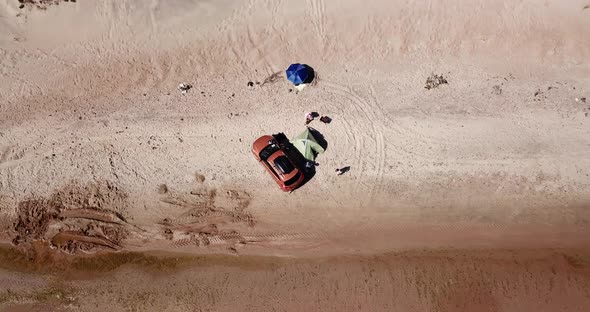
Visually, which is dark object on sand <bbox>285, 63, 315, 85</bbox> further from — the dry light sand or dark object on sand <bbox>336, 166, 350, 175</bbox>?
dark object on sand <bbox>336, 166, 350, 175</bbox>

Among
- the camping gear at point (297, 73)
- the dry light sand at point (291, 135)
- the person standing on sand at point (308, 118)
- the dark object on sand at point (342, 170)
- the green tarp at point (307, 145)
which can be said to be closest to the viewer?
the dry light sand at point (291, 135)

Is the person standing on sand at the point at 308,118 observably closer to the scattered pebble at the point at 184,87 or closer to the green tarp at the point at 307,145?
the green tarp at the point at 307,145

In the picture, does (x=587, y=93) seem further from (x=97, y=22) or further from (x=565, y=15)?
(x=97, y=22)

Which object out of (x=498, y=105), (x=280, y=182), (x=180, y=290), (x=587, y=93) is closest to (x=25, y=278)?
(x=180, y=290)

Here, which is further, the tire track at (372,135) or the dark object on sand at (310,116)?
the dark object on sand at (310,116)

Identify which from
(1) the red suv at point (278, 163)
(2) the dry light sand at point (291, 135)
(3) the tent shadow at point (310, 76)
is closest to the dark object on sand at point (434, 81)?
(2) the dry light sand at point (291, 135)

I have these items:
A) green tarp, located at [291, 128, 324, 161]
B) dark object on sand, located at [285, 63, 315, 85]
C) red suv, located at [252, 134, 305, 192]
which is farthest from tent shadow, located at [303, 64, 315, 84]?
red suv, located at [252, 134, 305, 192]

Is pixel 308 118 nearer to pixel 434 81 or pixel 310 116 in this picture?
pixel 310 116
